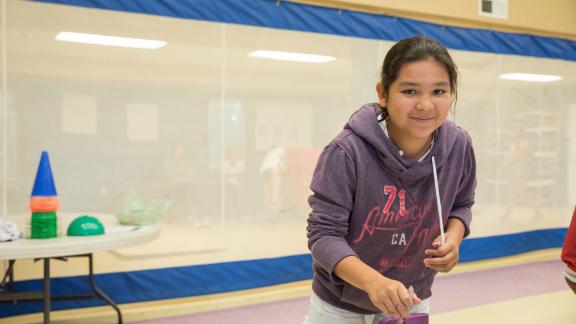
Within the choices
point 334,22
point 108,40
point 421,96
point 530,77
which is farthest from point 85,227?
point 530,77

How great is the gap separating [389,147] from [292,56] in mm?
2705

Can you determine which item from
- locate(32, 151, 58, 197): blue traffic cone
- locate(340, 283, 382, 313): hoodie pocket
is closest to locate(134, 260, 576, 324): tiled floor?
locate(32, 151, 58, 197): blue traffic cone

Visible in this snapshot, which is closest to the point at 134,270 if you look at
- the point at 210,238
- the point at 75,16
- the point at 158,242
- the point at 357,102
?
the point at 158,242

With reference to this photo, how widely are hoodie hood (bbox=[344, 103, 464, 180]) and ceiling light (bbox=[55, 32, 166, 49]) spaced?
2372 mm

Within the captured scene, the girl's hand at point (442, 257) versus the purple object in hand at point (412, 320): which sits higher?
the girl's hand at point (442, 257)

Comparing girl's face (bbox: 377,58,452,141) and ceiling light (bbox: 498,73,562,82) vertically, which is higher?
ceiling light (bbox: 498,73,562,82)

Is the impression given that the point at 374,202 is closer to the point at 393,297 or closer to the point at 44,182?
the point at 393,297

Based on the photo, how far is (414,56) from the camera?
46.6 inches

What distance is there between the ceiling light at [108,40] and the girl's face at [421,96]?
8.25 feet

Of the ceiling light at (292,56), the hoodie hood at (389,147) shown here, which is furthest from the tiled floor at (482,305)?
the hoodie hood at (389,147)

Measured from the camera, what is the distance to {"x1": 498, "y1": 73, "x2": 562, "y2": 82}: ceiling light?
488 cm

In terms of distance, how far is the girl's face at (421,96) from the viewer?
Result: 1.16m

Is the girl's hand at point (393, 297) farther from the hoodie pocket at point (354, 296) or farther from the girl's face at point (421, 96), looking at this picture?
the girl's face at point (421, 96)

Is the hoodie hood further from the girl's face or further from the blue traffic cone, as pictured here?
the blue traffic cone
